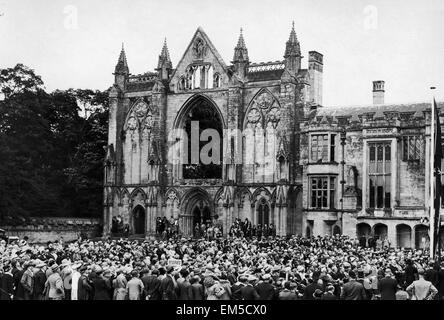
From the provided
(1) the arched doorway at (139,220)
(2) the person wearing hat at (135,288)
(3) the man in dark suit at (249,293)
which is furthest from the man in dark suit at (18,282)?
(1) the arched doorway at (139,220)

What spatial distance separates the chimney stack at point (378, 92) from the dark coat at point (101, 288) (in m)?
38.7

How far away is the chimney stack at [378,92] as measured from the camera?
54719 millimetres

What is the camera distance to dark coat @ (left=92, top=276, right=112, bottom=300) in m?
19.1

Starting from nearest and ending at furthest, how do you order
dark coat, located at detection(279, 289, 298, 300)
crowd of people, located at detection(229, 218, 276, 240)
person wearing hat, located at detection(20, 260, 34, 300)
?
dark coat, located at detection(279, 289, 298, 300) → person wearing hat, located at detection(20, 260, 34, 300) → crowd of people, located at detection(229, 218, 276, 240)

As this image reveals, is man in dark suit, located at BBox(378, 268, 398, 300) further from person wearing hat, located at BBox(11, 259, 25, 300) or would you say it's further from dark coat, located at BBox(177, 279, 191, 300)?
person wearing hat, located at BBox(11, 259, 25, 300)

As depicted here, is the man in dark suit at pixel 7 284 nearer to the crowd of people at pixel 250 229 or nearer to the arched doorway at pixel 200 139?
the crowd of people at pixel 250 229

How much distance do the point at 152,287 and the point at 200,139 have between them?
3970 cm

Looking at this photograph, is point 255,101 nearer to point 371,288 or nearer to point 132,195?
point 132,195

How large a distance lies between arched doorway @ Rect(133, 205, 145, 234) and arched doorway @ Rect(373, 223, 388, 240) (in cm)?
2022

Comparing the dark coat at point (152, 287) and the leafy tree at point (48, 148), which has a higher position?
the leafy tree at point (48, 148)

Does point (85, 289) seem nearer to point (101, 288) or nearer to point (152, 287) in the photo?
point (101, 288)

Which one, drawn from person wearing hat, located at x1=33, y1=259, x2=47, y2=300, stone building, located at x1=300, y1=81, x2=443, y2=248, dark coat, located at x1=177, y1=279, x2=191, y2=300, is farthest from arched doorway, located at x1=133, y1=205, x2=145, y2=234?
dark coat, located at x1=177, y1=279, x2=191, y2=300
